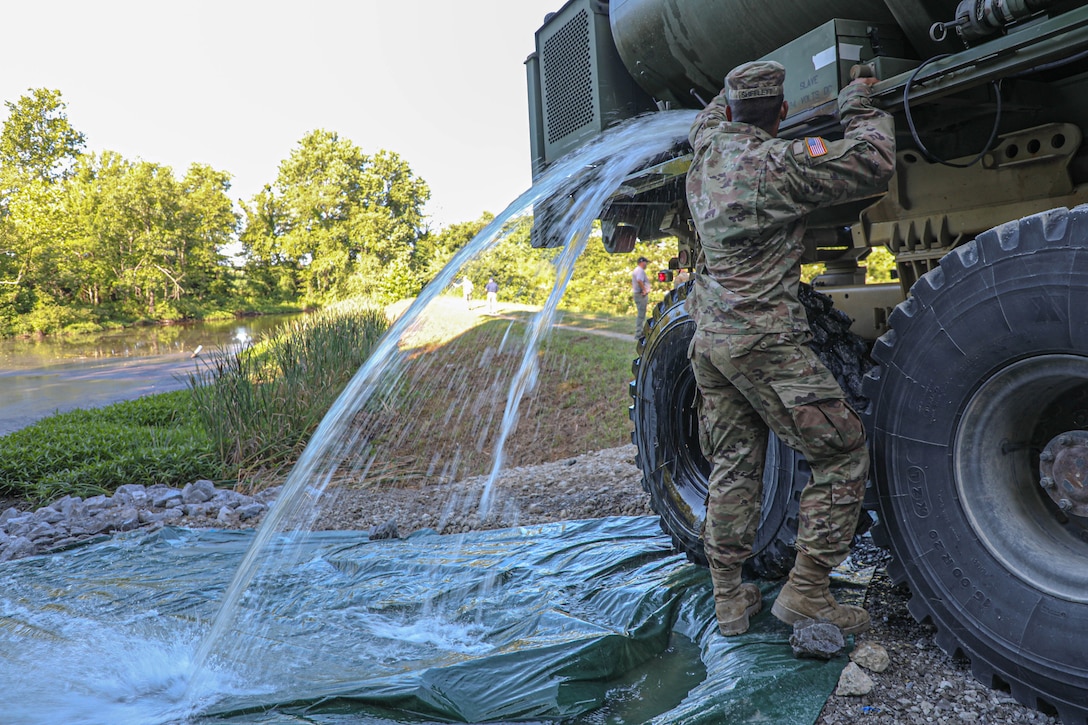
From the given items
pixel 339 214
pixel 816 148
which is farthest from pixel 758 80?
pixel 339 214

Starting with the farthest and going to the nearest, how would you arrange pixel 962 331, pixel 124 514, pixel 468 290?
pixel 468 290 < pixel 124 514 < pixel 962 331

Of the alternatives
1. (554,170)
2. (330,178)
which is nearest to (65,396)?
(554,170)

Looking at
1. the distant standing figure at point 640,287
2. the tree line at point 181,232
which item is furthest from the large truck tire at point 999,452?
the tree line at point 181,232

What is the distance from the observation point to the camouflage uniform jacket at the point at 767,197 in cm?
263

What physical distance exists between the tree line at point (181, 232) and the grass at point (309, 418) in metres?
15.0

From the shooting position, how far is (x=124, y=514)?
616 centimetres

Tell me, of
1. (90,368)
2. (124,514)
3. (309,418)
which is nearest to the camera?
(124,514)

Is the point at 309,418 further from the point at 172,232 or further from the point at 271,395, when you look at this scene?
the point at 172,232

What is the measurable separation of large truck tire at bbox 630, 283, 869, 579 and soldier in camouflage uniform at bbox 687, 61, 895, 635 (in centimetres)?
21

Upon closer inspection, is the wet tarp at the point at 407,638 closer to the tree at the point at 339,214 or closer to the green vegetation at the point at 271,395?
the green vegetation at the point at 271,395

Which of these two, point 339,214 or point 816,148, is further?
point 339,214

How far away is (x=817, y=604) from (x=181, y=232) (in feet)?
161

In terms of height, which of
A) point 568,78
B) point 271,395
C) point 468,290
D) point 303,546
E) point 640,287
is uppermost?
point 568,78

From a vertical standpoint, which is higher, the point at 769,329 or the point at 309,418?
the point at 769,329
